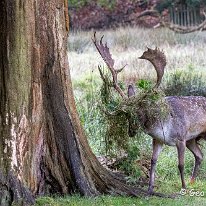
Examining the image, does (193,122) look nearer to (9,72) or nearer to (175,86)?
(9,72)

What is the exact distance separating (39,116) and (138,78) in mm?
9841

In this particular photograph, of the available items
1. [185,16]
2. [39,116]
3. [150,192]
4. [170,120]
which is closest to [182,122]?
[170,120]

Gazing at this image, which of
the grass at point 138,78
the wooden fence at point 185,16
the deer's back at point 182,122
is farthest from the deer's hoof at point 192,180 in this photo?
the wooden fence at point 185,16

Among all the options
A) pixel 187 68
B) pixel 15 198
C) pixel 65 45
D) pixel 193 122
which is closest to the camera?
pixel 15 198

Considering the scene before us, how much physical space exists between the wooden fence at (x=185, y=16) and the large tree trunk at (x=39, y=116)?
2746cm

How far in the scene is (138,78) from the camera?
1808 centimetres

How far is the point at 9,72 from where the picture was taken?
8.05 meters

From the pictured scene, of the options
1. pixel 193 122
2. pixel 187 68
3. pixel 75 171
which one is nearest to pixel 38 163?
pixel 75 171

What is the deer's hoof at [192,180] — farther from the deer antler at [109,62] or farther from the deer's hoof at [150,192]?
the deer antler at [109,62]

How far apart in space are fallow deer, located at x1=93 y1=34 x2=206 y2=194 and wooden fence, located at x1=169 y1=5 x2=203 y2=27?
26285mm

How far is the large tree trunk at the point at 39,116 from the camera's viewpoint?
804 cm

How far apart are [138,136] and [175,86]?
749 centimetres

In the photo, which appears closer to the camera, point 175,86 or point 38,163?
point 38,163

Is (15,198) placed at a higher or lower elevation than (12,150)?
lower
